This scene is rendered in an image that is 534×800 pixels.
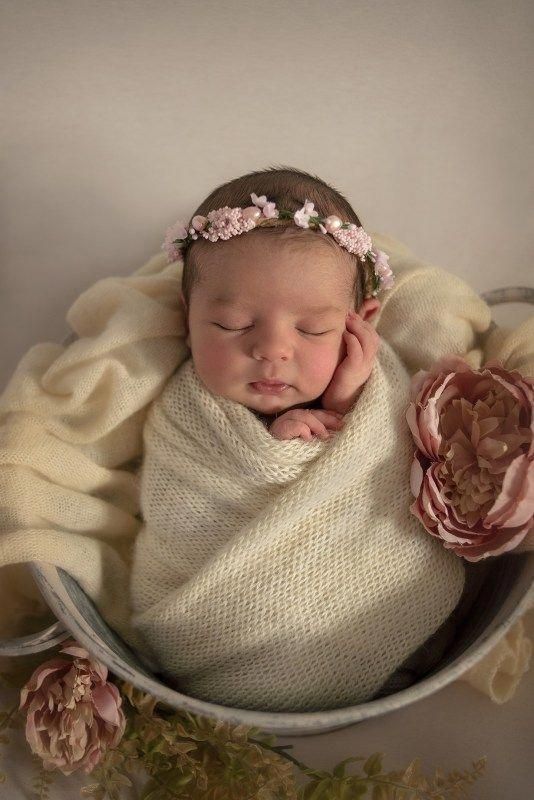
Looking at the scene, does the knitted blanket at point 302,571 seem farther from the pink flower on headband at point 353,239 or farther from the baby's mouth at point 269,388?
the pink flower on headband at point 353,239

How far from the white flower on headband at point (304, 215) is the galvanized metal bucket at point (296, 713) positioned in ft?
1.39

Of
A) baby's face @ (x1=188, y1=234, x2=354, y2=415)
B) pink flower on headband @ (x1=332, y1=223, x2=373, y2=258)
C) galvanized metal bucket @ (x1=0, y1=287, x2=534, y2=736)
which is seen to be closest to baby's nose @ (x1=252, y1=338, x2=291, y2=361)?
baby's face @ (x1=188, y1=234, x2=354, y2=415)

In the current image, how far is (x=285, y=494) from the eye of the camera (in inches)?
42.9

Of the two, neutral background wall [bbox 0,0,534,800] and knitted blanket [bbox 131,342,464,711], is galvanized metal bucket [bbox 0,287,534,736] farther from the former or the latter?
neutral background wall [bbox 0,0,534,800]

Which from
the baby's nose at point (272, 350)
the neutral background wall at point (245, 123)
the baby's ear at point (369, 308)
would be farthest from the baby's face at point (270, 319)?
the neutral background wall at point (245, 123)

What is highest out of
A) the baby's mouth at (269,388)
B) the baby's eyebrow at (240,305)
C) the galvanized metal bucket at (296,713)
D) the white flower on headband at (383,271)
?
the white flower on headband at (383,271)

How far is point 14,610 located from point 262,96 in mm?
1361

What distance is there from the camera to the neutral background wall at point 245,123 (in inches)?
68.4

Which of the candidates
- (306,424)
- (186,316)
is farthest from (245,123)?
(306,424)

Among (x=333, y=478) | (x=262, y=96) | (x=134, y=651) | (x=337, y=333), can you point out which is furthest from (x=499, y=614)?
(x=262, y=96)

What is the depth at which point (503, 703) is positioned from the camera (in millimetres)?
1222

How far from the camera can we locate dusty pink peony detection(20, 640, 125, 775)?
1066 mm

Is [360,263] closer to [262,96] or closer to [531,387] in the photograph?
[531,387]

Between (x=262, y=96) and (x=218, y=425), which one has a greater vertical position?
(x=262, y=96)
